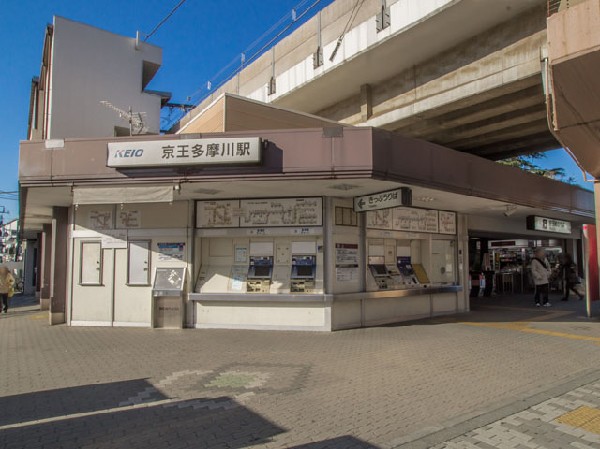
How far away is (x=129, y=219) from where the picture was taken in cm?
1055

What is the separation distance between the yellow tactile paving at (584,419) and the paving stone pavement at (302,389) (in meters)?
0.01

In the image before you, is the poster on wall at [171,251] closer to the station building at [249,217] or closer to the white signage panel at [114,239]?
the station building at [249,217]

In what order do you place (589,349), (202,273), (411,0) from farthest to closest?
(411,0)
(202,273)
(589,349)

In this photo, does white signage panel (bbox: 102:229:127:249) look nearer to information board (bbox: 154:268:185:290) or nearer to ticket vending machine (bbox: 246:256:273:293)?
information board (bbox: 154:268:185:290)

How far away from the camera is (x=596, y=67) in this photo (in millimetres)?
7301

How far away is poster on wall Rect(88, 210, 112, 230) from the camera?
1068 centimetres

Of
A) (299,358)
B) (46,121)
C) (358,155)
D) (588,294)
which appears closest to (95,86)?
(46,121)

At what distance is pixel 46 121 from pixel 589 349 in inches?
912

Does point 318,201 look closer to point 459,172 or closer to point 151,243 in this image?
point 459,172

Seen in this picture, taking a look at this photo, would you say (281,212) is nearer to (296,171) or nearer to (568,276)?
(296,171)

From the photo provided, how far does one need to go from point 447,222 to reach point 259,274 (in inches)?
221

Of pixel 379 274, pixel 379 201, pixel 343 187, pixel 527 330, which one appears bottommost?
pixel 527 330

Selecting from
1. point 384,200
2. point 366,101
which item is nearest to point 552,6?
point 384,200

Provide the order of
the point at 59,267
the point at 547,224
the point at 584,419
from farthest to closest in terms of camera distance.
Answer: the point at 547,224, the point at 59,267, the point at 584,419
